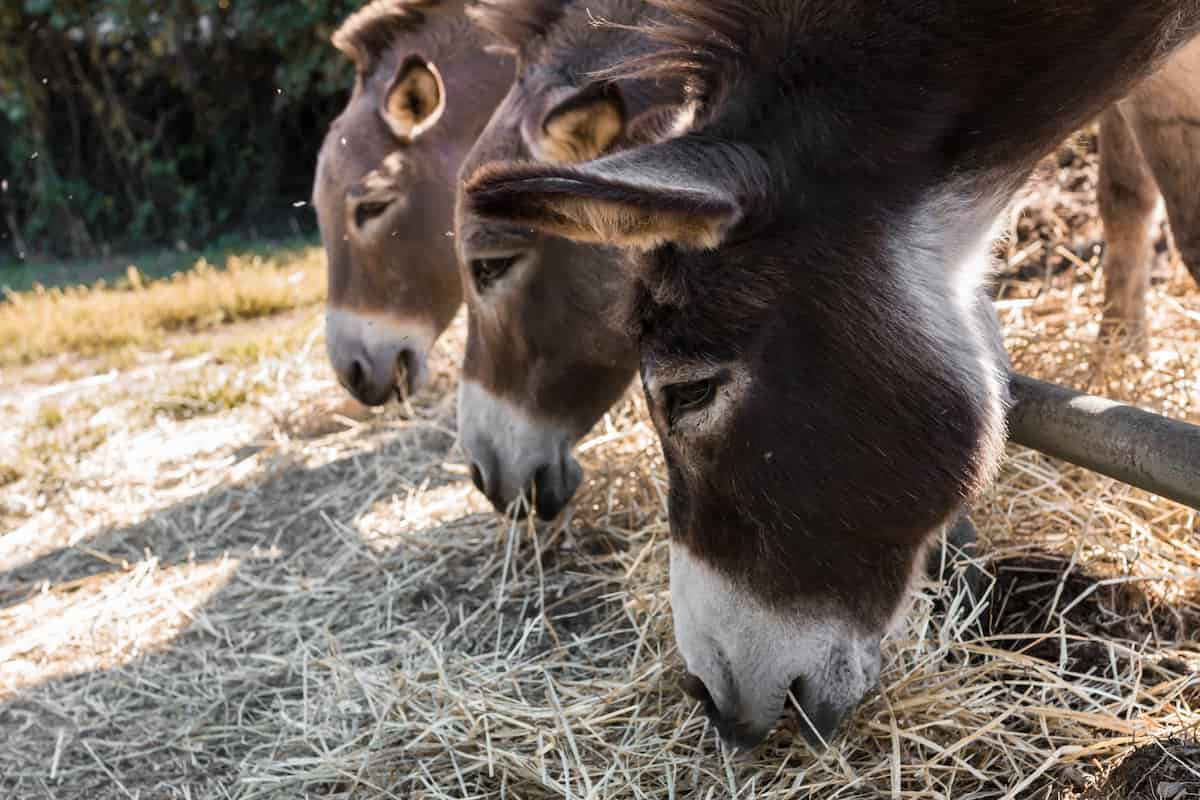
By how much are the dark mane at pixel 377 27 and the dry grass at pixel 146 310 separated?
2.66 meters

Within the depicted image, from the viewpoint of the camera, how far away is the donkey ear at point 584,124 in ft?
7.67

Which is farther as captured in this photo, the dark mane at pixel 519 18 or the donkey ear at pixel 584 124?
the dark mane at pixel 519 18

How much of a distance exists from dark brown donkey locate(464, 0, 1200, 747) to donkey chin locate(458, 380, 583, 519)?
3.54 ft

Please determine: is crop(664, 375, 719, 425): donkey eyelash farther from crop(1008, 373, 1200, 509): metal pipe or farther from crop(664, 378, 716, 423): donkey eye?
crop(1008, 373, 1200, 509): metal pipe

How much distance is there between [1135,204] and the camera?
10.5ft

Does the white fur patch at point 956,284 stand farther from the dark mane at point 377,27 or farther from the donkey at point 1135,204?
the dark mane at point 377,27

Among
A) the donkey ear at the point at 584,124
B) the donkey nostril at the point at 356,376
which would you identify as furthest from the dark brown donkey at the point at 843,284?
the donkey nostril at the point at 356,376

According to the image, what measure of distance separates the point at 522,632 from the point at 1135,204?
2.23m

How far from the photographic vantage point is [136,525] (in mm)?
3799

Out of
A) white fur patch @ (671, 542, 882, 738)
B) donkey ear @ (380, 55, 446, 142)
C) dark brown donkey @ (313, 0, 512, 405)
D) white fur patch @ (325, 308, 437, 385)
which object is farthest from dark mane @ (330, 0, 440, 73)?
A: white fur patch @ (671, 542, 882, 738)

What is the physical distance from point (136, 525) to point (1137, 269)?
346cm

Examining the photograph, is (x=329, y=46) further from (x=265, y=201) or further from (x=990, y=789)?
(x=990, y=789)

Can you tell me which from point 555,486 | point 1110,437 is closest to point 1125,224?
point 1110,437

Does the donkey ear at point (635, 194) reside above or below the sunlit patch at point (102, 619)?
above
